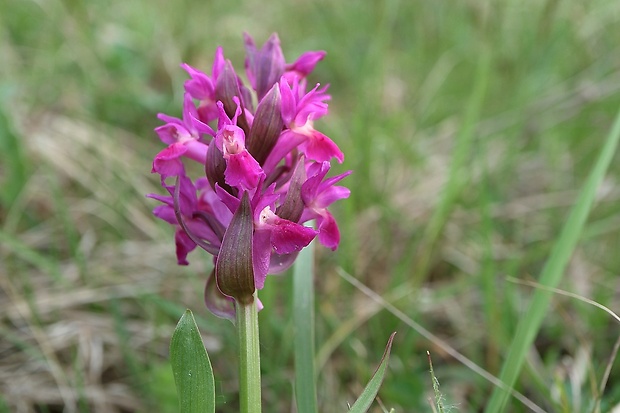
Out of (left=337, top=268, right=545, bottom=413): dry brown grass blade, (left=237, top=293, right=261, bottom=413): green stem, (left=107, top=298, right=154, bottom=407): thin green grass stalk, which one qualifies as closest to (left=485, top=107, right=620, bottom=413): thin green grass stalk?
(left=337, top=268, right=545, bottom=413): dry brown grass blade

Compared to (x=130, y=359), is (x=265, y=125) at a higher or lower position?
higher

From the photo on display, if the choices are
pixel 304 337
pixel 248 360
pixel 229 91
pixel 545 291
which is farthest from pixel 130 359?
pixel 545 291

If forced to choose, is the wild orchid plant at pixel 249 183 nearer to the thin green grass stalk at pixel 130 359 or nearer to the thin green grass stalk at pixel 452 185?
the thin green grass stalk at pixel 130 359

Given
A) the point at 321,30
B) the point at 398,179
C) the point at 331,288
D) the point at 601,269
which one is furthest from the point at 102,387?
the point at 321,30

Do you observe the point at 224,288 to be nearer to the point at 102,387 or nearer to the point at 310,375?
the point at 310,375

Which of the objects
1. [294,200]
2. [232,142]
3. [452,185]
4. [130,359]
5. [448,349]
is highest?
[232,142]

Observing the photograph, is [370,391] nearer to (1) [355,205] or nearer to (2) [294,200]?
(2) [294,200]

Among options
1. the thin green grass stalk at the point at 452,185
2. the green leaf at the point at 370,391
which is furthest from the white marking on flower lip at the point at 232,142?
the thin green grass stalk at the point at 452,185
